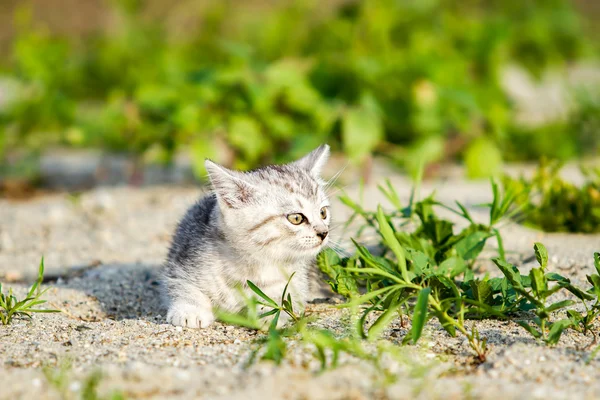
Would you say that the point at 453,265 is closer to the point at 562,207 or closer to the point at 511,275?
the point at 511,275

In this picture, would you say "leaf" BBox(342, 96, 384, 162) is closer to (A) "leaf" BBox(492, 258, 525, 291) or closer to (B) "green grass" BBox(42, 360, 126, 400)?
(A) "leaf" BBox(492, 258, 525, 291)

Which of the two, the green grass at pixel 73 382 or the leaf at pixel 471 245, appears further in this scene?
the leaf at pixel 471 245

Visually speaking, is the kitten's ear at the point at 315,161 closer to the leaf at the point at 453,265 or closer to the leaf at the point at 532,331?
the leaf at the point at 453,265

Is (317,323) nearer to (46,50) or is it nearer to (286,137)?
(286,137)

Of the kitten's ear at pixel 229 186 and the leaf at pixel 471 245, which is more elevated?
the kitten's ear at pixel 229 186

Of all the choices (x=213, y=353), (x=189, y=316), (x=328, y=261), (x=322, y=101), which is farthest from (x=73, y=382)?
(x=322, y=101)

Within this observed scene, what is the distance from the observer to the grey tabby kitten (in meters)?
3.16

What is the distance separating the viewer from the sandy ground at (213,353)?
2152mm

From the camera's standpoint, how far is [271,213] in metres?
3.24

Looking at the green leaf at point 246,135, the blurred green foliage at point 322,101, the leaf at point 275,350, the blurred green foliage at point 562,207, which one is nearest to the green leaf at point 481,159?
the blurred green foliage at point 322,101

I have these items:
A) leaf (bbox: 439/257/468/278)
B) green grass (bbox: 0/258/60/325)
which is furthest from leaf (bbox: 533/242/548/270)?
green grass (bbox: 0/258/60/325)

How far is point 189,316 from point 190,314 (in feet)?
0.06

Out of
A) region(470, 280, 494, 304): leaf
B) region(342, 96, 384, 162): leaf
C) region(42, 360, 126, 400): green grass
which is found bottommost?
region(470, 280, 494, 304): leaf

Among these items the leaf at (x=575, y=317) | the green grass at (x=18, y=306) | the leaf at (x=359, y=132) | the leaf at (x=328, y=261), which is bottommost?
the leaf at (x=575, y=317)
